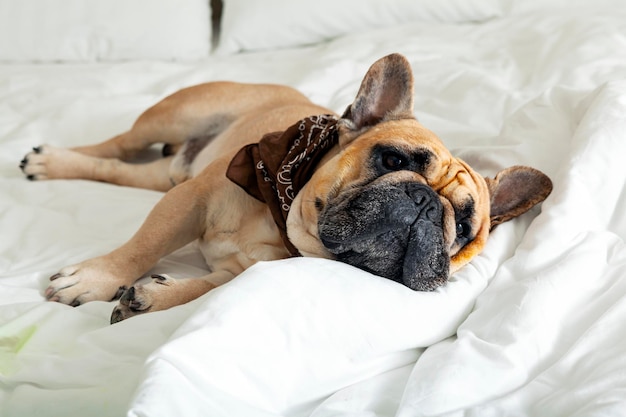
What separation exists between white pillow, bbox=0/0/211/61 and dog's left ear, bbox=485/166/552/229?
231 cm

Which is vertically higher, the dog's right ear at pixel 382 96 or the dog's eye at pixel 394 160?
the dog's right ear at pixel 382 96

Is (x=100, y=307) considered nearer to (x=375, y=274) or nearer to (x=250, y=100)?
(x=375, y=274)

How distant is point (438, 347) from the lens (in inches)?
54.5

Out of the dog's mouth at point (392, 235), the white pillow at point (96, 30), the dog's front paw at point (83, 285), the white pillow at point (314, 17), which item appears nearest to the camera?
the dog's mouth at point (392, 235)

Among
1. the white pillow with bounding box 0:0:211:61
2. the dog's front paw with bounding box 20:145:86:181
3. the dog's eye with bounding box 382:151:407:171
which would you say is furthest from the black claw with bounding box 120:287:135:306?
the white pillow with bounding box 0:0:211:61

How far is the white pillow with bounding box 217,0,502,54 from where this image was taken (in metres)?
3.77

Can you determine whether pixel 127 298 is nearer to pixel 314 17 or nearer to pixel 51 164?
pixel 51 164

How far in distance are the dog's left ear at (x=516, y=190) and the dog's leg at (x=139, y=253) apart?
789 mm

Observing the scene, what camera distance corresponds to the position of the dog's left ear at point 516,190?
176 cm

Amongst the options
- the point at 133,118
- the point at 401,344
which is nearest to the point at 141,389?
the point at 401,344

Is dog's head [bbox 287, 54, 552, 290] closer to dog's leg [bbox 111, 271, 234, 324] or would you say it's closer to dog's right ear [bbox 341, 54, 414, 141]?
dog's right ear [bbox 341, 54, 414, 141]

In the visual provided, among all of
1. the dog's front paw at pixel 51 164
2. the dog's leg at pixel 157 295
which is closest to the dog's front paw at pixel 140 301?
the dog's leg at pixel 157 295

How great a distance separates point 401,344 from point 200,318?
386mm

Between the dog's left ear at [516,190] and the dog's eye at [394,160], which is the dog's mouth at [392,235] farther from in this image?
the dog's left ear at [516,190]
